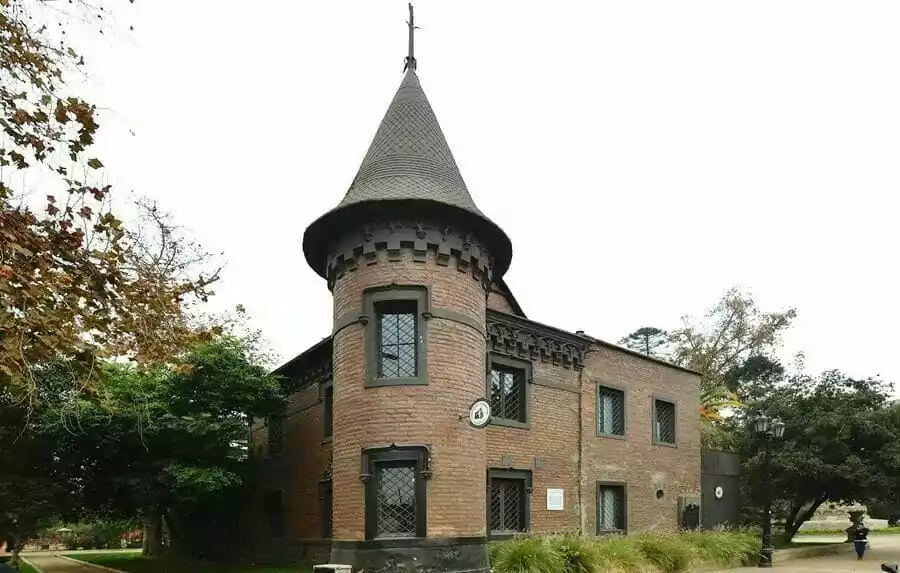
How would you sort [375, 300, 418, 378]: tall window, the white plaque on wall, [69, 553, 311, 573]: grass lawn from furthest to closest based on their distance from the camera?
1. [69, 553, 311, 573]: grass lawn
2. the white plaque on wall
3. [375, 300, 418, 378]: tall window

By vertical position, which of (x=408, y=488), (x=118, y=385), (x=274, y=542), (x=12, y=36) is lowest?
(x=274, y=542)

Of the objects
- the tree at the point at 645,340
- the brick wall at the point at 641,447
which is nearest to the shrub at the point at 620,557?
the brick wall at the point at 641,447

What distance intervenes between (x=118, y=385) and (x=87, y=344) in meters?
10.7

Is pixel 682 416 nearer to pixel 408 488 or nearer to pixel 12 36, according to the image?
pixel 408 488

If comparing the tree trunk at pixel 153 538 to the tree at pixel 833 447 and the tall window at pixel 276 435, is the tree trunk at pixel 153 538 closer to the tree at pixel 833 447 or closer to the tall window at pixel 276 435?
the tall window at pixel 276 435

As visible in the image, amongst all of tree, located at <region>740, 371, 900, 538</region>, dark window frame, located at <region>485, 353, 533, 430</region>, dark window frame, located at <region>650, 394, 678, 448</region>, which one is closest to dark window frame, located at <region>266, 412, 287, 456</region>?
dark window frame, located at <region>485, 353, 533, 430</region>

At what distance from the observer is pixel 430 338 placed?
14062 millimetres

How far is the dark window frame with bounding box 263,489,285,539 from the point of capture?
71.6ft

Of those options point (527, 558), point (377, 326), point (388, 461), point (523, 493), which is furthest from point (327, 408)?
point (527, 558)

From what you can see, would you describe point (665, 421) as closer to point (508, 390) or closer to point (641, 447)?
point (641, 447)

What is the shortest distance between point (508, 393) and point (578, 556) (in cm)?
388

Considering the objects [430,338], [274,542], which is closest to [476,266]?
[430,338]

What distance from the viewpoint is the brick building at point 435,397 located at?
13.6 metres

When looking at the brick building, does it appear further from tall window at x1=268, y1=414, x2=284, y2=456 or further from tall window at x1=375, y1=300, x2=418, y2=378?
tall window at x1=268, y1=414, x2=284, y2=456
